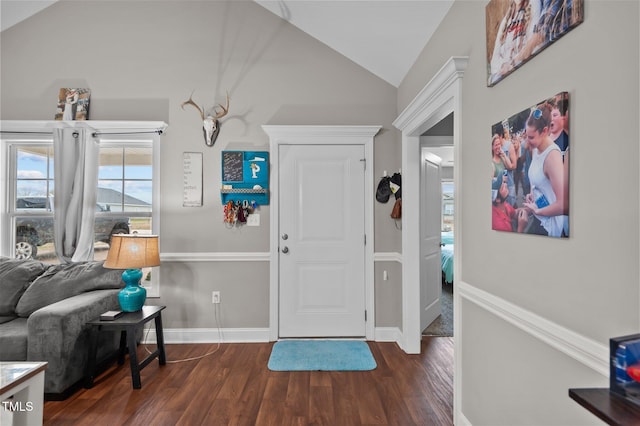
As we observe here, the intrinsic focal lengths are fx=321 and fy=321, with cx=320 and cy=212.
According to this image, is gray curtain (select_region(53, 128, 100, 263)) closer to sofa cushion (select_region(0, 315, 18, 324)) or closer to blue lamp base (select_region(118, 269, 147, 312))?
sofa cushion (select_region(0, 315, 18, 324))

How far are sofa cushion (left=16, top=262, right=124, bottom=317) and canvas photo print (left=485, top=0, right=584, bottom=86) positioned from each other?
317cm

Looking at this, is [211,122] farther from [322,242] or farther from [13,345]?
[13,345]

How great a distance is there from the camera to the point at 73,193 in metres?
2.99

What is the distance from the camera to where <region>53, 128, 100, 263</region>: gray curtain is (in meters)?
2.96

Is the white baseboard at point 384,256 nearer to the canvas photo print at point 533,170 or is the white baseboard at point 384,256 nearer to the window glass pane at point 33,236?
the canvas photo print at point 533,170

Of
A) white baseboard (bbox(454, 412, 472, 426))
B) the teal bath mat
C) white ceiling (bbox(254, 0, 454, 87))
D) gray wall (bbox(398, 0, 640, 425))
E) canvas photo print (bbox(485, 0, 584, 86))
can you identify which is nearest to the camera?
gray wall (bbox(398, 0, 640, 425))

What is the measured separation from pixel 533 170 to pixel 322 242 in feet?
7.19

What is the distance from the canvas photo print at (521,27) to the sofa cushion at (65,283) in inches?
125

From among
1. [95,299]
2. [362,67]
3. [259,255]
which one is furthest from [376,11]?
[95,299]

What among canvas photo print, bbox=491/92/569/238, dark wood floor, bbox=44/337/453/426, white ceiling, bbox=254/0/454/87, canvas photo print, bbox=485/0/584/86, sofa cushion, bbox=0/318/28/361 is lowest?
dark wood floor, bbox=44/337/453/426

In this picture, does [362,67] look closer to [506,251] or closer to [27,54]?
[506,251]

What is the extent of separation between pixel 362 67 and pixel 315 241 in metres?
1.82

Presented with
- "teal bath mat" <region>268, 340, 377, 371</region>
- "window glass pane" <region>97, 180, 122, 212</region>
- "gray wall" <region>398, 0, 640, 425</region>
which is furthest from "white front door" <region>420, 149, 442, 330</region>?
"window glass pane" <region>97, 180, 122, 212</region>

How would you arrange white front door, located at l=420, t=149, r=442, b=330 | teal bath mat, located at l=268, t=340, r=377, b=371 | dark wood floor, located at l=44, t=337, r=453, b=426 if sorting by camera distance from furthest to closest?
1. white front door, located at l=420, t=149, r=442, b=330
2. teal bath mat, located at l=268, t=340, r=377, b=371
3. dark wood floor, located at l=44, t=337, r=453, b=426
